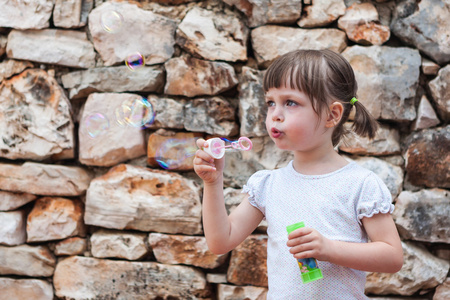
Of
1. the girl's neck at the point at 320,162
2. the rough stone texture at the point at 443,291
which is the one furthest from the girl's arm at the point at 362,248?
the rough stone texture at the point at 443,291

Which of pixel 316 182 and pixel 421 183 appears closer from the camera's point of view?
pixel 316 182

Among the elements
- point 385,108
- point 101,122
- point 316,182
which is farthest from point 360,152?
point 101,122

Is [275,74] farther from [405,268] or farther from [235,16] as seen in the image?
[405,268]

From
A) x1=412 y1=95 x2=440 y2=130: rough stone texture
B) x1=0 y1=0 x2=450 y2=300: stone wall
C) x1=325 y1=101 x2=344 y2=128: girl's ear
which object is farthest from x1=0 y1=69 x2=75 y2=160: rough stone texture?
x1=412 y1=95 x2=440 y2=130: rough stone texture

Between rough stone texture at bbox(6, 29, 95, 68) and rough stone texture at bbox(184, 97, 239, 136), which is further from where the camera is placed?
rough stone texture at bbox(6, 29, 95, 68)

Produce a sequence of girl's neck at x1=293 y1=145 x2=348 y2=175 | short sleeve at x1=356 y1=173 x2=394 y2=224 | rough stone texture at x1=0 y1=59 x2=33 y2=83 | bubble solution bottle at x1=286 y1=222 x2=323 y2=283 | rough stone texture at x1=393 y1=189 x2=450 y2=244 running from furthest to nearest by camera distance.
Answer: rough stone texture at x1=0 y1=59 x2=33 y2=83
rough stone texture at x1=393 y1=189 x2=450 y2=244
girl's neck at x1=293 y1=145 x2=348 y2=175
short sleeve at x1=356 y1=173 x2=394 y2=224
bubble solution bottle at x1=286 y1=222 x2=323 y2=283

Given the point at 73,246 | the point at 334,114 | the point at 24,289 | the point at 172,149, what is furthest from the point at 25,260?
the point at 334,114

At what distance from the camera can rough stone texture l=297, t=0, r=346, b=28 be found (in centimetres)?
200

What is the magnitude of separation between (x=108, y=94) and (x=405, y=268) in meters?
1.51

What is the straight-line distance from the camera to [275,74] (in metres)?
1.29

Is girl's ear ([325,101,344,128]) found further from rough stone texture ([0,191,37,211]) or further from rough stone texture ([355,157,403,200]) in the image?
rough stone texture ([0,191,37,211])

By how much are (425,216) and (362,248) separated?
2.86ft

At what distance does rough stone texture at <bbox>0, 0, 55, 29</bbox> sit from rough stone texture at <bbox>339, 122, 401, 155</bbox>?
4.91ft

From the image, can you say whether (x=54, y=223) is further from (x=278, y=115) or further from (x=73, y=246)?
(x=278, y=115)
